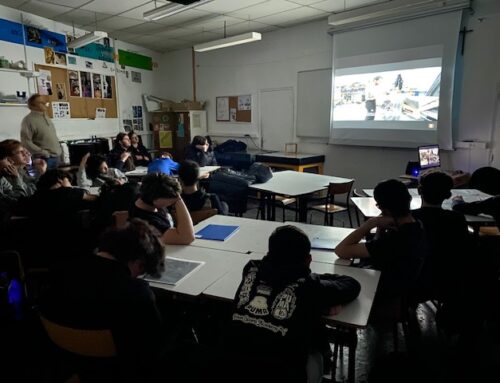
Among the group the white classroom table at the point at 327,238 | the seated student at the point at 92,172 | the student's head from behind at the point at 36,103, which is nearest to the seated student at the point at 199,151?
the seated student at the point at 92,172

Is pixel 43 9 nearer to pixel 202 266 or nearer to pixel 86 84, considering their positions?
pixel 86 84

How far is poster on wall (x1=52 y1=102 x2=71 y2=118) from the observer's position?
19.6 feet

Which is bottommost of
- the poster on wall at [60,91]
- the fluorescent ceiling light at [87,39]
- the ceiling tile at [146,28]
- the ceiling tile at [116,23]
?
the poster on wall at [60,91]

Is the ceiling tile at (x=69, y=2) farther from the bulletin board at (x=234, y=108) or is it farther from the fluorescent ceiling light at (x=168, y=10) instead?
the bulletin board at (x=234, y=108)

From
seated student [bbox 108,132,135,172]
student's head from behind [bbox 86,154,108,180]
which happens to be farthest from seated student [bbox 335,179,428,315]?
seated student [bbox 108,132,135,172]

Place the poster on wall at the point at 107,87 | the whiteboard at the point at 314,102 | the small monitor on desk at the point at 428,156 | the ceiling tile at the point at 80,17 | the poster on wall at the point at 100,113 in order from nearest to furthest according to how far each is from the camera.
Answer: the small monitor on desk at the point at 428,156 → the ceiling tile at the point at 80,17 → the whiteboard at the point at 314,102 → the poster on wall at the point at 100,113 → the poster on wall at the point at 107,87

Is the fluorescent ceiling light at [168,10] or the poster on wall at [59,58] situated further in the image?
the poster on wall at [59,58]

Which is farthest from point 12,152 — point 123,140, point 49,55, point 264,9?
point 264,9

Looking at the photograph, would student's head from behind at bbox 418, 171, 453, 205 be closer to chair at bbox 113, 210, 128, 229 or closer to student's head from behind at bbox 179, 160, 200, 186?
student's head from behind at bbox 179, 160, 200, 186

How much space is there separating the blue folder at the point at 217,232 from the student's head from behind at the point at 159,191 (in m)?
0.33

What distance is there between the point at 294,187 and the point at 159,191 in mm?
2239

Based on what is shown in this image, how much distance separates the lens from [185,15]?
5.66 m

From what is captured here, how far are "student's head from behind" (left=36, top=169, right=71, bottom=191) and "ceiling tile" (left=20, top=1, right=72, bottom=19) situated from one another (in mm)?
3468

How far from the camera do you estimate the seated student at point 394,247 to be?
181 centimetres
